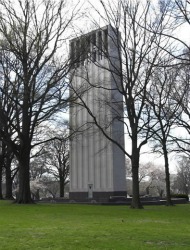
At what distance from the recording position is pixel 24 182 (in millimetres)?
29781

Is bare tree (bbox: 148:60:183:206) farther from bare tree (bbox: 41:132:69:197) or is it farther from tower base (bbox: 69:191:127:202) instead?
bare tree (bbox: 41:132:69:197)

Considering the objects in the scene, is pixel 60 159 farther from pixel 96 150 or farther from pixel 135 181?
pixel 135 181

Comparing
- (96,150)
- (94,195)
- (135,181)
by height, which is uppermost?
(96,150)

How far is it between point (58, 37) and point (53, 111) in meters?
Answer: 5.64

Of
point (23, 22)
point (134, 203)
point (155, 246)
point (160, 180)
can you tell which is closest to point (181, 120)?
point (134, 203)

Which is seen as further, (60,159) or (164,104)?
(60,159)

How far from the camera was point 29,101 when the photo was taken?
29703mm

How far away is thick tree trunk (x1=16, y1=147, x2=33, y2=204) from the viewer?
1152 inches

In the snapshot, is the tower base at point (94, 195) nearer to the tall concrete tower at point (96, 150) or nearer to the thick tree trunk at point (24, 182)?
the tall concrete tower at point (96, 150)

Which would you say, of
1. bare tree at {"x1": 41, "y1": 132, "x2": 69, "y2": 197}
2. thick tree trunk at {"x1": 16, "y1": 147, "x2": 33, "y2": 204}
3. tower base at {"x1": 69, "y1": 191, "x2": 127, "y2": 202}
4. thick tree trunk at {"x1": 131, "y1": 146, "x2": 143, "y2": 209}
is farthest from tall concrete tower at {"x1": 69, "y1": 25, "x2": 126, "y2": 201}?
bare tree at {"x1": 41, "y1": 132, "x2": 69, "y2": 197}

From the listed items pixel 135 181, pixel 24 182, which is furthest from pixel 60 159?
pixel 135 181

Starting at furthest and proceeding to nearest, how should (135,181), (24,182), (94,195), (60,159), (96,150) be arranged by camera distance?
(60,159) < (96,150) < (94,195) < (24,182) < (135,181)

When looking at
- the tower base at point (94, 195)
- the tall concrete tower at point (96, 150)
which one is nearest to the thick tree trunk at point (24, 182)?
the tall concrete tower at point (96, 150)

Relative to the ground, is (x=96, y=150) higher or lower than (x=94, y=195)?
higher
